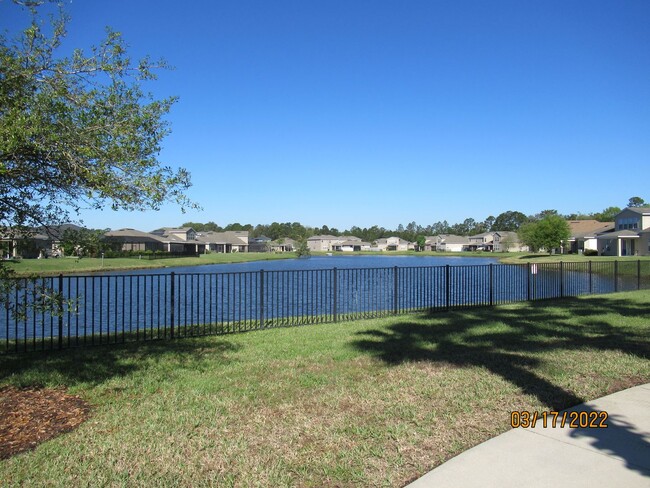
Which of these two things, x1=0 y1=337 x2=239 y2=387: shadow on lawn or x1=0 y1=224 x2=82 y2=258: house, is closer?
x1=0 y1=224 x2=82 y2=258: house

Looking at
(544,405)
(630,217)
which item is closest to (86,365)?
(544,405)

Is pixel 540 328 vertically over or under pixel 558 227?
under

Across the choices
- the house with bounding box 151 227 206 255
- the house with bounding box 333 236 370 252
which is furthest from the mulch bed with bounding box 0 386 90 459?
the house with bounding box 333 236 370 252

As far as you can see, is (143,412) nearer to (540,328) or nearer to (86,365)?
(86,365)

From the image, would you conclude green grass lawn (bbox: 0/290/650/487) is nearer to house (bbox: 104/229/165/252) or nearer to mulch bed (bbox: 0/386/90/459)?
mulch bed (bbox: 0/386/90/459)

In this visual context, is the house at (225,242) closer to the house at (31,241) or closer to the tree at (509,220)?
the tree at (509,220)

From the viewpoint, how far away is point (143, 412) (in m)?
5.17

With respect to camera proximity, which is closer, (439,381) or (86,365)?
(439,381)

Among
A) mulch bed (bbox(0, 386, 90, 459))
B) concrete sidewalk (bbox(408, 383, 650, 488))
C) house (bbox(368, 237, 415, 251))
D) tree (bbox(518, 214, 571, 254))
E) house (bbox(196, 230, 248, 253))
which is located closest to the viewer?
concrete sidewalk (bbox(408, 383, 650, 488))

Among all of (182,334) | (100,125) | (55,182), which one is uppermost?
(100,125)

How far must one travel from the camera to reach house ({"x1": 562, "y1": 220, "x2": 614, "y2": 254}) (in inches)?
2630

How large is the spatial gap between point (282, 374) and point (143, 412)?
2040mm

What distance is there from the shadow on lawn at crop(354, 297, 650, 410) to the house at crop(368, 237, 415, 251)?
136562mm

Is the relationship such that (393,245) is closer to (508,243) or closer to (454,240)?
(454,240)
